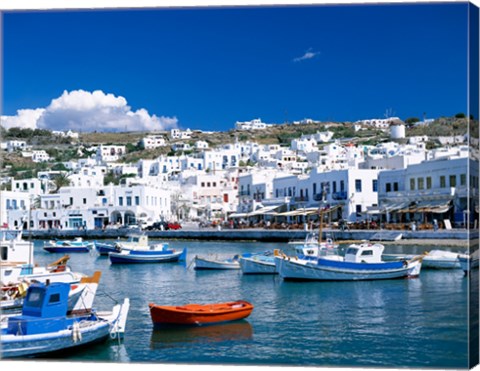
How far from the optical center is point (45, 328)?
28.7ft

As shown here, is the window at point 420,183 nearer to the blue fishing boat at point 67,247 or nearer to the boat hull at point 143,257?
the boat hull at point 143,257

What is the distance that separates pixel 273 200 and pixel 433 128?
25.0m

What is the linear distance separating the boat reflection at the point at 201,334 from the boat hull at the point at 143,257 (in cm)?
1412

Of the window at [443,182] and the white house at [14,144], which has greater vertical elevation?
the white house at [14,144]

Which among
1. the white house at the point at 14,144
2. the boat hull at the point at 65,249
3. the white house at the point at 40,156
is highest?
the white house at the point at 40,156

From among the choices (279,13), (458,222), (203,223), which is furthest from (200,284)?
(203,223)

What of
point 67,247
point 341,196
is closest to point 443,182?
point 341,196

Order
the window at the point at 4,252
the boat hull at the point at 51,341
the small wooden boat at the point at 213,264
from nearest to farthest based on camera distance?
the boat hull at the point at 51,341 → the window at the point at 4,252 → the small wooden boat at the point at 213,264

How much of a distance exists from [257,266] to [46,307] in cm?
1109

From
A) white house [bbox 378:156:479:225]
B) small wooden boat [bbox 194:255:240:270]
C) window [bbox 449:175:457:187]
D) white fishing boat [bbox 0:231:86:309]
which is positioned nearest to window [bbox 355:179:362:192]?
white house [bbox 378:156:479:225]

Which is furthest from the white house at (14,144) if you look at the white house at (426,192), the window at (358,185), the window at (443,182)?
the window at (443,182)

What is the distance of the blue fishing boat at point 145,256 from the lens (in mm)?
24891

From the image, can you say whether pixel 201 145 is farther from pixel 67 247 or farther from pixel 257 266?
pixel 257 266

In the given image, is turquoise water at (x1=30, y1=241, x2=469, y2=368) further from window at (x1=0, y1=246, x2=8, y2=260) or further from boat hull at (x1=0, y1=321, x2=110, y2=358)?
window at (x1=0, y1=246, x2=8, y2=260)
